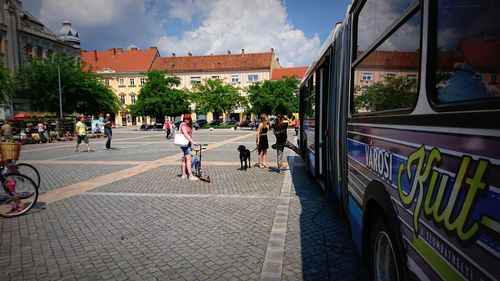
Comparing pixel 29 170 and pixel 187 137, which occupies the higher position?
pixel 187 137

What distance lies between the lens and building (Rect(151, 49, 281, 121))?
7512cm

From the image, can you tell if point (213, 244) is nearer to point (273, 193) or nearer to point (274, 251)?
point (274, 251)

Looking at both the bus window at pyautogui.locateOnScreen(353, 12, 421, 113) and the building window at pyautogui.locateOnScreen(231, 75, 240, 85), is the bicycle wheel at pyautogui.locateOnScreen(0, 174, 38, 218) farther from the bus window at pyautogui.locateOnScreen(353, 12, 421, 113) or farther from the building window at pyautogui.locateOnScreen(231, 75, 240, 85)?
the building window at pyautogui.locateOnScreen(231, 75, 240, 85)

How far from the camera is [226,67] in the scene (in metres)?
76.8

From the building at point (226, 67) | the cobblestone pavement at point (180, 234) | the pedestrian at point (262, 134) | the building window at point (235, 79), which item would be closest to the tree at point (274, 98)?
the building at point (226, 67)

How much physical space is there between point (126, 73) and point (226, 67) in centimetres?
2365

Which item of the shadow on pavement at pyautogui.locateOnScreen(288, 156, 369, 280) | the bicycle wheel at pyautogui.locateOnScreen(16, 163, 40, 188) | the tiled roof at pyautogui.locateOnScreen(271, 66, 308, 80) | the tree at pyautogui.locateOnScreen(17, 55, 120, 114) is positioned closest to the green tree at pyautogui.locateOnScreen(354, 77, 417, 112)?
the shadow on pavement at pyautogui.locateOnScreen(288, 156, 369, 280)

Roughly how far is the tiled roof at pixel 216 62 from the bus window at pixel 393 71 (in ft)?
238

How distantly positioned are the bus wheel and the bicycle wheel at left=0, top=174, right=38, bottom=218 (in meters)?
6.19

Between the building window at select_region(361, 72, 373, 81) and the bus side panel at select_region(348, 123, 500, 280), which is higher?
the building window at select_region(361, 72, 373, 81)

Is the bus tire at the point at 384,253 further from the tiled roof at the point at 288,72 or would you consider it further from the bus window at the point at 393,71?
the tiled roof at the point at 288,72

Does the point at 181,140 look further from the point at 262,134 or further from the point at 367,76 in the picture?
the point at 367,76

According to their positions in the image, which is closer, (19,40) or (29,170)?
(29,170)

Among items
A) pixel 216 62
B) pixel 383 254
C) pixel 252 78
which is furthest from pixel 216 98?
pixel 383 254
